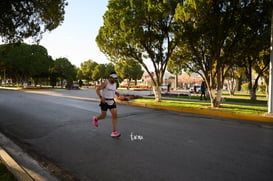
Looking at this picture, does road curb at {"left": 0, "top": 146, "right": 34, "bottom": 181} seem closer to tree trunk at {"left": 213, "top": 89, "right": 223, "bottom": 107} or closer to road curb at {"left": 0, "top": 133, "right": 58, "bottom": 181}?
road curb at {"left": 0, "top": 133, "right": 58, "bottom": 181}

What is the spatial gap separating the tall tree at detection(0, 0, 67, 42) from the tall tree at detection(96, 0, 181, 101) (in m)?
3.74

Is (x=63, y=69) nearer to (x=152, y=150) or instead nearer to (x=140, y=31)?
(x=140, y=31)

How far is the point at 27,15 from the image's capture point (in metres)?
9.84

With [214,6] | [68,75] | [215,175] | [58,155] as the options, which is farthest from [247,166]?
[68,75]

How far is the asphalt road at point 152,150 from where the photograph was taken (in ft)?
10.3

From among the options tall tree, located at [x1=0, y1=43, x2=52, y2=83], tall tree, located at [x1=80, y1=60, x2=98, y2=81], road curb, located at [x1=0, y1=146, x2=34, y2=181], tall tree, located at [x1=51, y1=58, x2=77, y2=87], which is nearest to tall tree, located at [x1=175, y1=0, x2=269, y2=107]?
road curb, located at [x1=0, y1=146, x2=34, y2=181]

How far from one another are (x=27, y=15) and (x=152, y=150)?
9.76 meters

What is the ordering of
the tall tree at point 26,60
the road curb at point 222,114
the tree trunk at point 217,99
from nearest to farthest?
the road curb at point 222,114
the tree trunk at point 217,99
the tall tree at point 26,60

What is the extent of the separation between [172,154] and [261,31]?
11375 mm

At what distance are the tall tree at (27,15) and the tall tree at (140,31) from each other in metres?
3.74

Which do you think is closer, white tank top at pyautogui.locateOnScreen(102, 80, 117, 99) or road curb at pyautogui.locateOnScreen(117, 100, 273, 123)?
white tank top at pyautogui.locateOnScreen(102, 80, 117, 99)

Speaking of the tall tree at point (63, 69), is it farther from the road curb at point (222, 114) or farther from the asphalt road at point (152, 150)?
the asphalt road at point (152, 150)

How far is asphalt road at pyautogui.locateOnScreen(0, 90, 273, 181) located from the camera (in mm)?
3145

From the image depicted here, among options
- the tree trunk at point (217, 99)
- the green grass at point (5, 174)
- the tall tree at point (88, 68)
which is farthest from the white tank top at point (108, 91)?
the tall tree at point (88, 68)
